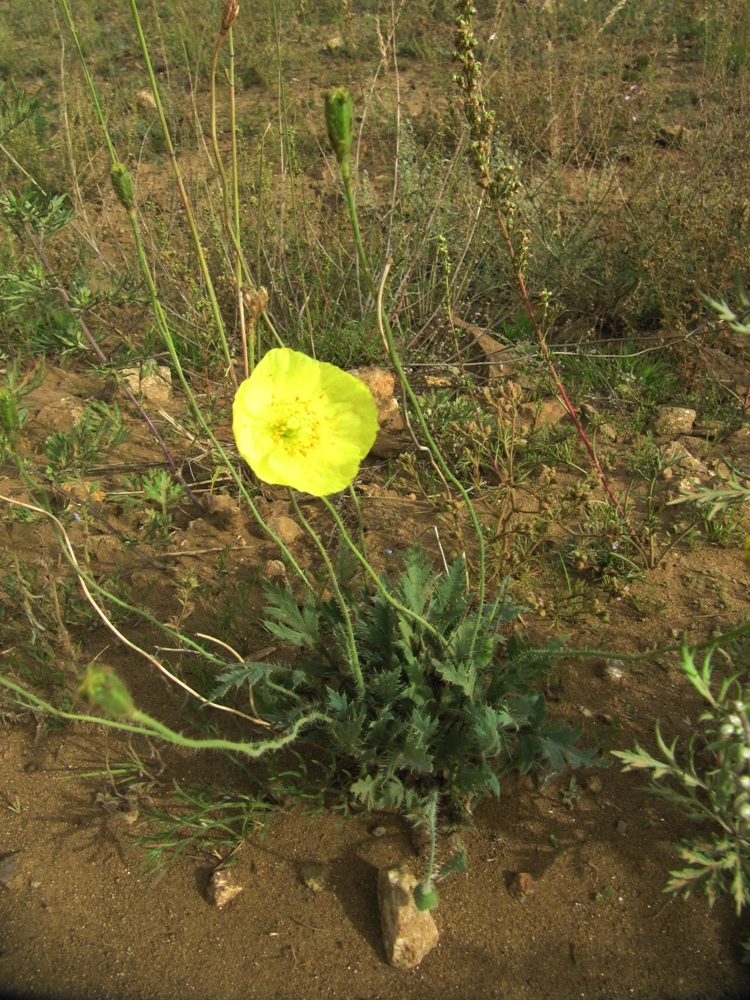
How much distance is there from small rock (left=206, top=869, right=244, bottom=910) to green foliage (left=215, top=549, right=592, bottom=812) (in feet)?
1.16

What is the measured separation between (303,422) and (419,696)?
2.26 feet

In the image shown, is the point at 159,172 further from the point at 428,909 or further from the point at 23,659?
the point at 428,909

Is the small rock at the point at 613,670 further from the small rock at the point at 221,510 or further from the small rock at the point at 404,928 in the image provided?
the small rock at the point at 221,510

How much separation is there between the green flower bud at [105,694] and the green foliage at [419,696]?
72cm

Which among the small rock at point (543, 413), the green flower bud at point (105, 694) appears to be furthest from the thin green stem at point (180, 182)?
the small rock at point (543, 413)

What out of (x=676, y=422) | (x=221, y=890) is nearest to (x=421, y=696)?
(x=221, y=890)

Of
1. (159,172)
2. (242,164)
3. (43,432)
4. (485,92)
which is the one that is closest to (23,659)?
(43,432)

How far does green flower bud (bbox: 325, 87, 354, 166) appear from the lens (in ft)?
3.63

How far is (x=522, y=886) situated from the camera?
1.70 m

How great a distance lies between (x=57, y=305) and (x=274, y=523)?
5.06ft

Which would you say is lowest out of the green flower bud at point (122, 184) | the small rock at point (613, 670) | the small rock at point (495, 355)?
the small rock at point (613, 670)

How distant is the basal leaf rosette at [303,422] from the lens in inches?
59.4

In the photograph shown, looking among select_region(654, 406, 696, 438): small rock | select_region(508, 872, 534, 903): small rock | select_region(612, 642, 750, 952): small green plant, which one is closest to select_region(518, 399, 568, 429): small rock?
select_region(654, 406, 696, 438): small rock

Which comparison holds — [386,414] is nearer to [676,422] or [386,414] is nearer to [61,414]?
[676,422]
